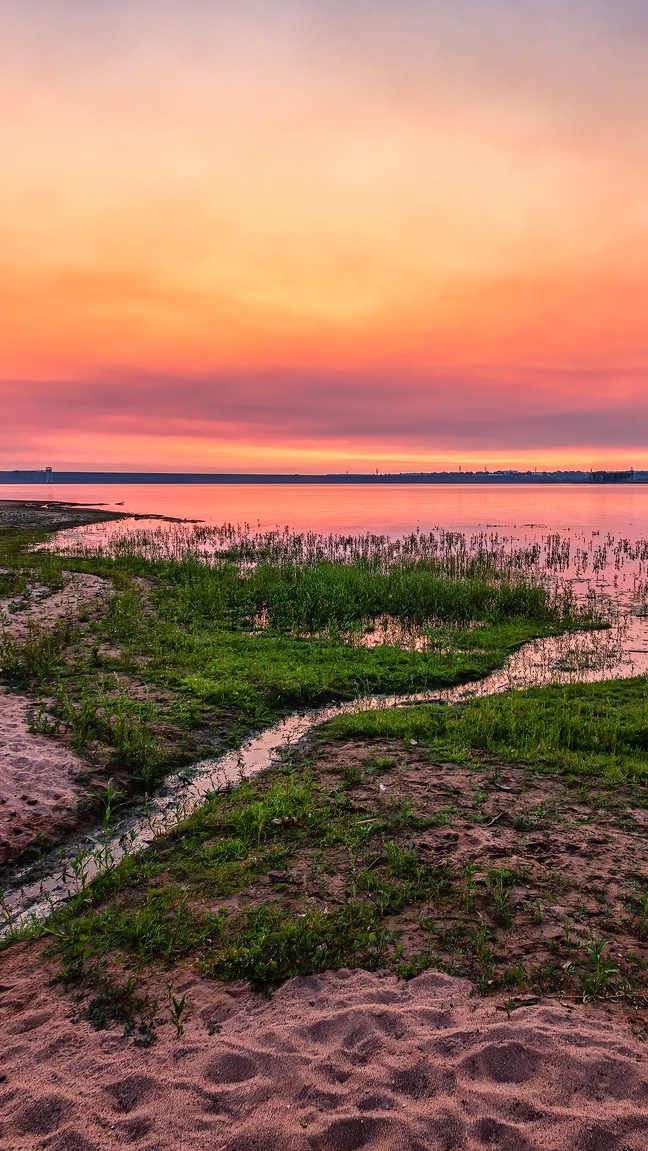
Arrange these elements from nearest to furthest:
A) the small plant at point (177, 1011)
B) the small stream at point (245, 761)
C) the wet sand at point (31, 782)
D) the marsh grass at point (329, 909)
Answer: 1. the small plant at point (177, 1011)
2. the marsh grass at point (329, 909)
3. the small stream at point (245, 761)
4. the wet sand at point (31, 782)

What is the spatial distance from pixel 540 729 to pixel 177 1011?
314 inches

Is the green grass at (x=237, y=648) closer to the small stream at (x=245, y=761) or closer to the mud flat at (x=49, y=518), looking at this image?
the small stream at (x=245, y=761)

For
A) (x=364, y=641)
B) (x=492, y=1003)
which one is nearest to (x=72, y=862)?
(x=492, y=1003)

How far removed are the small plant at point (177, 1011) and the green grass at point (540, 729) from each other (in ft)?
19.2

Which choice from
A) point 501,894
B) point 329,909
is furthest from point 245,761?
point 501,894

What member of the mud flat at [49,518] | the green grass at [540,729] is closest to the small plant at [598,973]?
the green grass at [540,729]

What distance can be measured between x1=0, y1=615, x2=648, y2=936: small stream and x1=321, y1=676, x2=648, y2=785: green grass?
1081 millimetres

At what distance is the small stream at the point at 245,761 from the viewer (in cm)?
696

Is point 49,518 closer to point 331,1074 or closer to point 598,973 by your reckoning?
point 331,1074

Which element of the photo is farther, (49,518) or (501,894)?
(49,518)

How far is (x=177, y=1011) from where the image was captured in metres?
4.84

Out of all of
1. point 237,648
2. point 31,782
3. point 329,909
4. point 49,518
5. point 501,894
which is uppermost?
point 49,518

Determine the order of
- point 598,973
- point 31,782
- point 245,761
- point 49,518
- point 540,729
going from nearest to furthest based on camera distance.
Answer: point 598,973, point 31,782, point 245,761, point 540,729, point 49,518

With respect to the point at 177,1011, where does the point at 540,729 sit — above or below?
above
